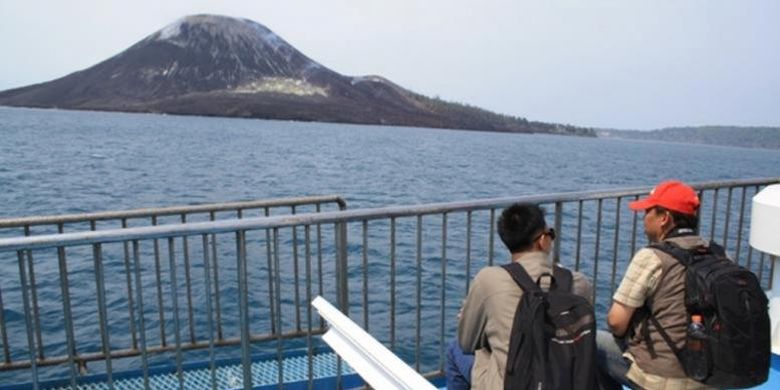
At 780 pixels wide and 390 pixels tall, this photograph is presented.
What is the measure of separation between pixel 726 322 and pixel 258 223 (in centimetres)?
224

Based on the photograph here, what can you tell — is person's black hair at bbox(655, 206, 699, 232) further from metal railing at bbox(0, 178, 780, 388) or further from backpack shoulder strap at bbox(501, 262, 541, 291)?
metal railing at bbox(0, 178, 780, 388)

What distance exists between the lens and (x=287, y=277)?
15.0m

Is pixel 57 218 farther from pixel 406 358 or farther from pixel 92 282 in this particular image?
pixel 92 282

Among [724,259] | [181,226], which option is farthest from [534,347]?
[181,226]

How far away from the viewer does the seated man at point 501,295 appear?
2482mm

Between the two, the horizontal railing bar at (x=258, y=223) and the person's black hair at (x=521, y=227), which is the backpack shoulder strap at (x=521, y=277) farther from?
the horizontal railing bar at (x=258, y=223)

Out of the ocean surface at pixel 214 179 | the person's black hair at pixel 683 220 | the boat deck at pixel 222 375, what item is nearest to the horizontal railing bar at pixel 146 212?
the boat deck at pixel 222 375

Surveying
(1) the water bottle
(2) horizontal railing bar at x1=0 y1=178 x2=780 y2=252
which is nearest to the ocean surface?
(2) horizontal railing bar at x1=0 y1=178 x2=780 y2=252

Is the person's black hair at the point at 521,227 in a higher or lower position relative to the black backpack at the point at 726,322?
higher

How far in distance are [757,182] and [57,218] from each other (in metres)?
5.53

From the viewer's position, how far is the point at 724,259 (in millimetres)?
2584

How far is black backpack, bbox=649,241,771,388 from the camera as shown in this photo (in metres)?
2.44

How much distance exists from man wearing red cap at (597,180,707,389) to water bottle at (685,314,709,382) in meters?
0.05

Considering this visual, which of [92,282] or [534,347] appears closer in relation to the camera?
[534,347]
